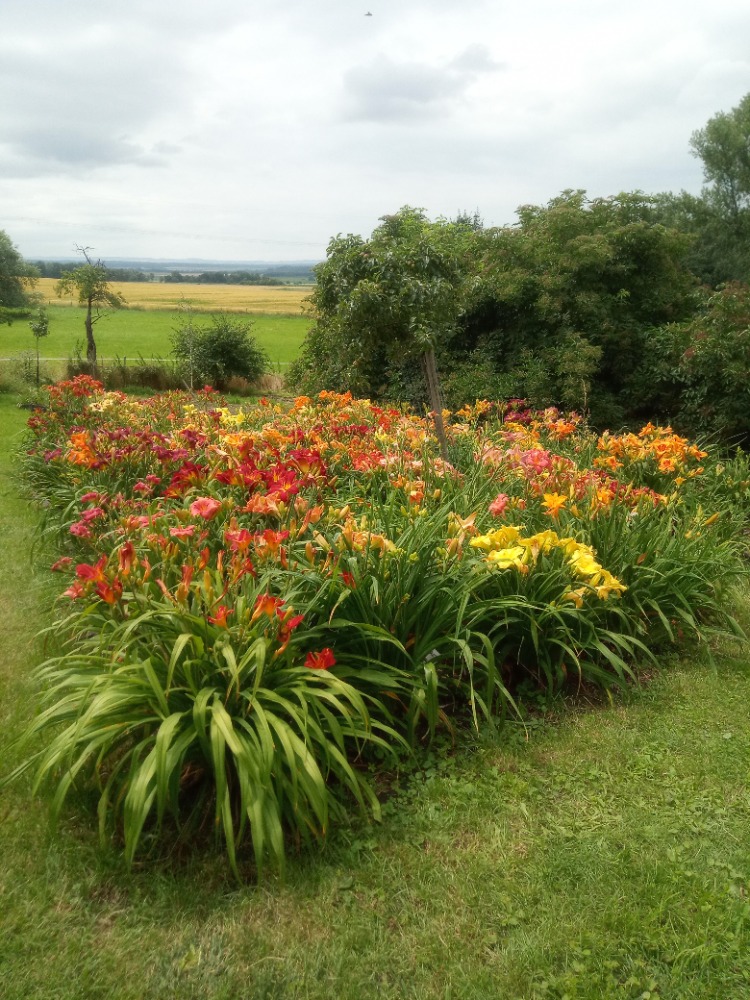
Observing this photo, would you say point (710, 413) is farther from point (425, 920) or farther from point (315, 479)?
point (425, 920)

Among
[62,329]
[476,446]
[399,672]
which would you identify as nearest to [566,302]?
[476,446]

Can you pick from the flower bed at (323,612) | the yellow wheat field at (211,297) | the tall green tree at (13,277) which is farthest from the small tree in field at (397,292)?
the yellow wheat field at (211,297)

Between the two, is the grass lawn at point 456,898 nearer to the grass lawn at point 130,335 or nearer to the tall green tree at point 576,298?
the tall green tree at point 576,298

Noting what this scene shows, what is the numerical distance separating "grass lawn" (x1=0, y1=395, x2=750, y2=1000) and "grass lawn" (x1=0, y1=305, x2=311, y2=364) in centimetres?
1817

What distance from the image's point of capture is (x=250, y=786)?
81.3 inches

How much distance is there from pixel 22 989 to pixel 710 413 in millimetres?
9090

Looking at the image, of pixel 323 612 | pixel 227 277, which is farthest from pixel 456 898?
pixel 227 277

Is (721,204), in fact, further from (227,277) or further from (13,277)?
(227,277)

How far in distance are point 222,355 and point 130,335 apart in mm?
17128

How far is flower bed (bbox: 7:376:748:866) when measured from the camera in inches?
86.6

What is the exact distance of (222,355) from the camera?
15.7m

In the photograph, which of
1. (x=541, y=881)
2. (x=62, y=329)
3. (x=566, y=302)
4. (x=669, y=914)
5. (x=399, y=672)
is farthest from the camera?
(x=62, y=329)

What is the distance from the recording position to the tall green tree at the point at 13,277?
22031mm

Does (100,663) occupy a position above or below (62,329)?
below
